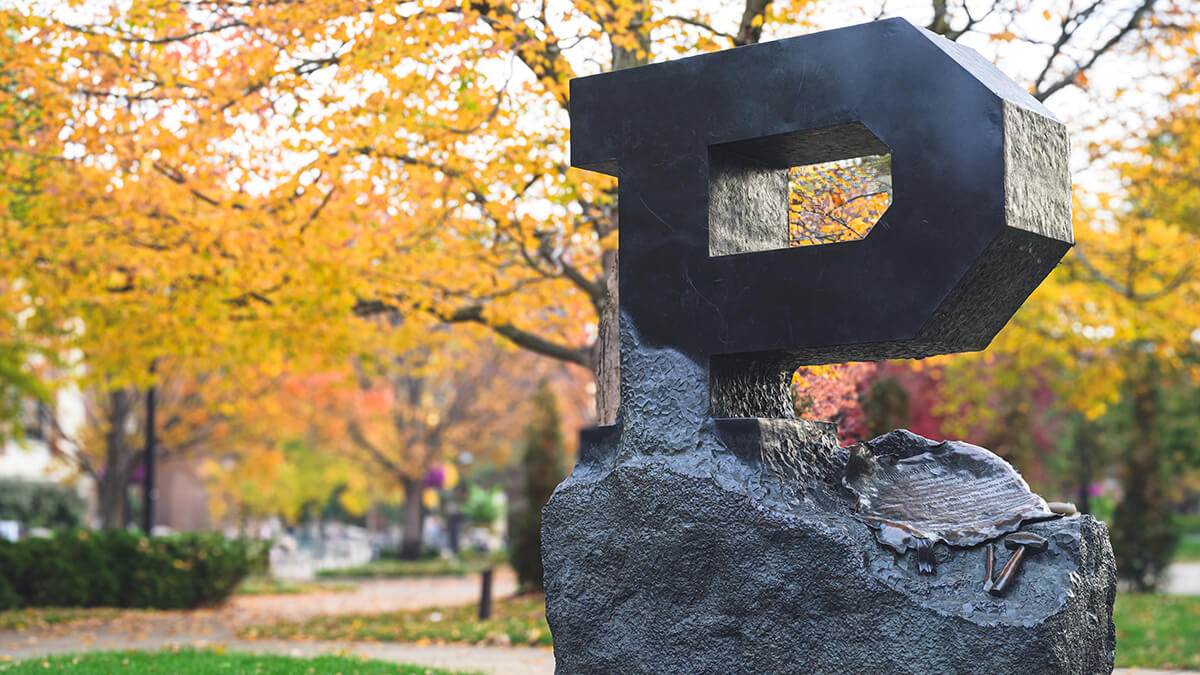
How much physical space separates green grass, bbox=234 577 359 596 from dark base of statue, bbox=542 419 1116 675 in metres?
17.1

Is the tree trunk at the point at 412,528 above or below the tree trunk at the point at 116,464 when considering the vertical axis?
below

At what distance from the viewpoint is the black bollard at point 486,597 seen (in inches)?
571

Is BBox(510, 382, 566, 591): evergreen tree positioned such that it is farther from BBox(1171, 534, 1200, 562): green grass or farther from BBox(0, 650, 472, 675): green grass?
BBox(1171, 534, 1200, 562): green grass

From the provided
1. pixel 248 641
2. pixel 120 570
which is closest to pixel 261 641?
pixel 248 641

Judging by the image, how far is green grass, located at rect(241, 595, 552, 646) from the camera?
12484mm

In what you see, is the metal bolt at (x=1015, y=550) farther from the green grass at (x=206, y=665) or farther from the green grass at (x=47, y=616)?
the green grass at (x=47, y=616)

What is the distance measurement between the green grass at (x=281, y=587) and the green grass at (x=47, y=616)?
16.5 feet

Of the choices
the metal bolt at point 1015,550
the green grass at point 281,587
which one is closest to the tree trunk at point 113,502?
the green grass at point 281,587

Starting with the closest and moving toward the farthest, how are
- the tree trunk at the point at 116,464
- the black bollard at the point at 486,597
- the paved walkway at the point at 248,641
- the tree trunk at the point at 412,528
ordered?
the paved walkway at the point at 248,641 < the black bollard at the point at 486,597 < the tree trunk at the point at 116,464 < the tree trunk at the point at 412,528

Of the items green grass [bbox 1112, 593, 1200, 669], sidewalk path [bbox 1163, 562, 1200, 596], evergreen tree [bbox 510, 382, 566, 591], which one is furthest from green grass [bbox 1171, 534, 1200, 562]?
evergreen tree [bbox 510, 382, 566, 591]

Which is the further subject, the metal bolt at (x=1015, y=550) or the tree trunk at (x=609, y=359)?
the tree trunk at (x=609, y=359)

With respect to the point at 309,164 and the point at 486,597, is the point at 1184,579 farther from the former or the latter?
the point at 309,164

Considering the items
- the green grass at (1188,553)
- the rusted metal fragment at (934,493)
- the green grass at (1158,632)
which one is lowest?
the green grass at (1188,553)

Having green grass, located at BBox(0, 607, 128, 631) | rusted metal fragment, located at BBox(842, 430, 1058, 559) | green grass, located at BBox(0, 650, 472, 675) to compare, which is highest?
rusted metal fragment, located at BBox(842, 430, 1058, 559)
